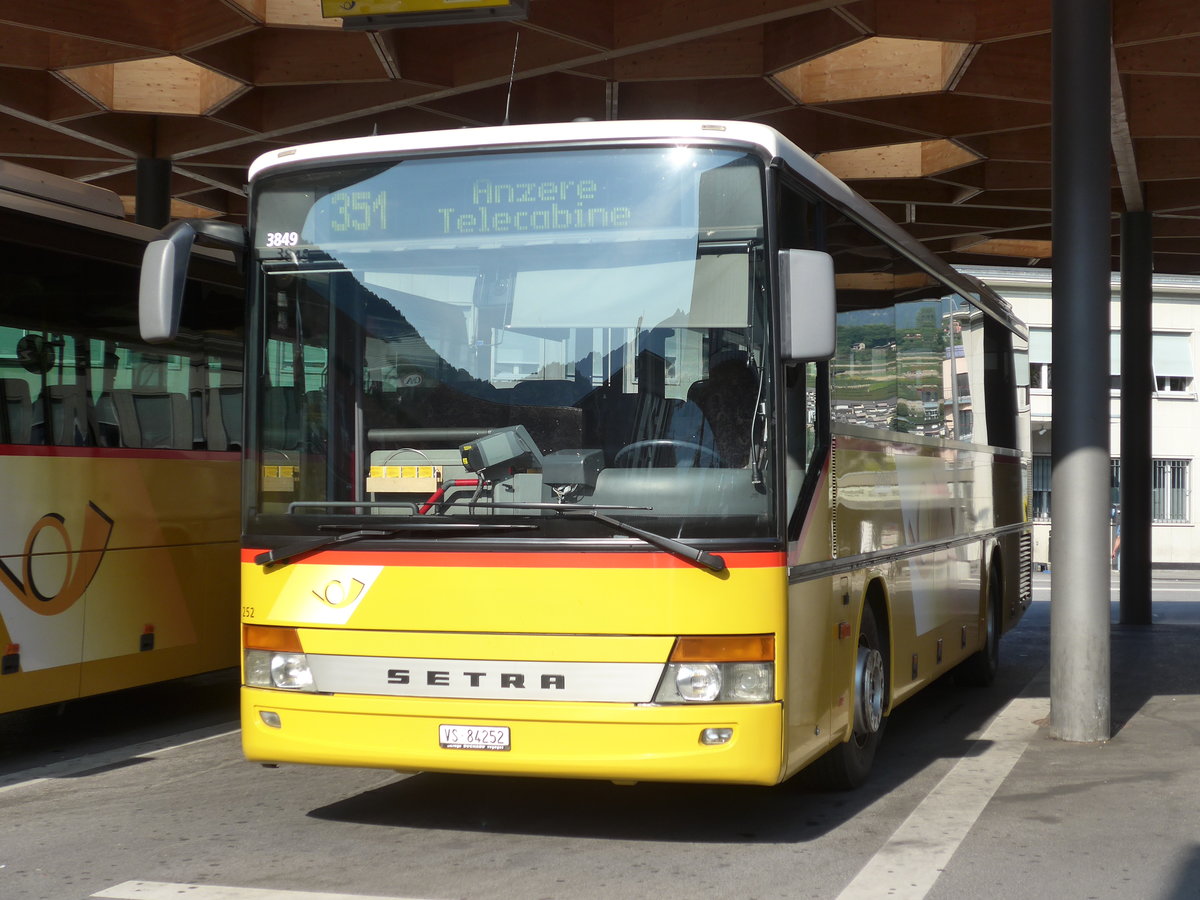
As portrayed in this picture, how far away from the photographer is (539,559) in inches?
247

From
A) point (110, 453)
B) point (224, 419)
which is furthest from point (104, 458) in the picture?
point (224, 419)

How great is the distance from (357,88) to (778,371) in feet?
30.9

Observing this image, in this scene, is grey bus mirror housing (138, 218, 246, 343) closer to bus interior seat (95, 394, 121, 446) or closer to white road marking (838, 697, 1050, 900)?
bus interior seat (95, 394, 121, 446)

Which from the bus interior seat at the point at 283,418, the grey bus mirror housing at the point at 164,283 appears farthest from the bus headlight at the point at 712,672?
the grey bus mirror housing at the point at 164,283

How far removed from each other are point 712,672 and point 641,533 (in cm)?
64

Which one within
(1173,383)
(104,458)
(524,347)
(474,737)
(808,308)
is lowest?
(474,737)

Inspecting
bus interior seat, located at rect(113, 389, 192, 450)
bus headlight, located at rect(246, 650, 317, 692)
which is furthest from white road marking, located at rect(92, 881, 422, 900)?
bus interior seat, located at rect(113, 389, 192, 450)

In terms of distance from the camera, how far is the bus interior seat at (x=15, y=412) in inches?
341

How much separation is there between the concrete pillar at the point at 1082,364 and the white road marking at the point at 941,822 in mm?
632

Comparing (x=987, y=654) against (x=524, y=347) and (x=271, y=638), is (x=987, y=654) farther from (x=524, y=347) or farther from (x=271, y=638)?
(x=271, y=638)

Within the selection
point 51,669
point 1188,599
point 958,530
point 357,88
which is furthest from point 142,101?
point 1188,599

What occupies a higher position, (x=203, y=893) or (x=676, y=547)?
(x=676, y=547)

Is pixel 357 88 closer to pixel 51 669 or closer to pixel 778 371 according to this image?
pixel 51 669

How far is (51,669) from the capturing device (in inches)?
361
